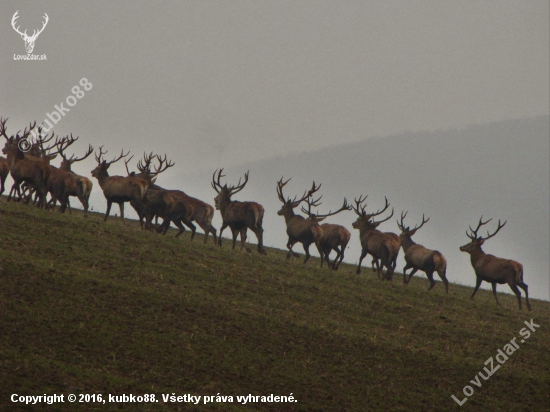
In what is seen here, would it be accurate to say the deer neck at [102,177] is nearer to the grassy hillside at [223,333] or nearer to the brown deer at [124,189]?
the brown deer at [124,189]

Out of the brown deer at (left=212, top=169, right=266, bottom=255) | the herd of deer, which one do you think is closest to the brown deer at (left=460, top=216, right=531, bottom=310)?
the herd of deer

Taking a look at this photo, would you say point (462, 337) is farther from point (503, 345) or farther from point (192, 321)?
point (192, 321)

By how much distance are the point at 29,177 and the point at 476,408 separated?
1693 centimetres

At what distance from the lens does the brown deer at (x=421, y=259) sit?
2541cm

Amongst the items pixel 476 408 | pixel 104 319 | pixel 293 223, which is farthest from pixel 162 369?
pixel 293 223

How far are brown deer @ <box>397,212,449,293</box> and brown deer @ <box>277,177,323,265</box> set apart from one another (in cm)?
323

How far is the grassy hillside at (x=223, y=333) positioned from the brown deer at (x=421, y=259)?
3.49 metres

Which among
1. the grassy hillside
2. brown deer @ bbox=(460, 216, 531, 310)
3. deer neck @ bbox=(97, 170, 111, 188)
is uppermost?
deer neck @ bbox=(97, 170, 111, 188)

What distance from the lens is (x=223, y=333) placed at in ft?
50.5

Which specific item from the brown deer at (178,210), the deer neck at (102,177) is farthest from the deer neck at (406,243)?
the deer neck at (102,177)

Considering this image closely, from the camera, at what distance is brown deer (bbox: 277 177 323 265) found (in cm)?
2667

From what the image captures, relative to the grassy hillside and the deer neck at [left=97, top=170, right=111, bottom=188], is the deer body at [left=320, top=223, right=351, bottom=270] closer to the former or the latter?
the grassy hillside

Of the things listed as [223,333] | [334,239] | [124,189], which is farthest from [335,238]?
[223,333]

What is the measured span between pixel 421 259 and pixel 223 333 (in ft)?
40.4
